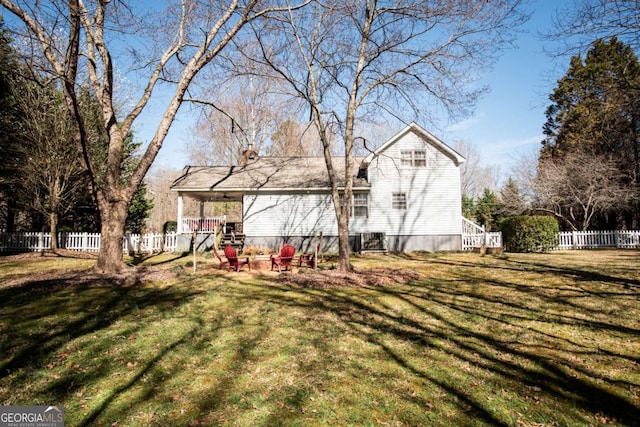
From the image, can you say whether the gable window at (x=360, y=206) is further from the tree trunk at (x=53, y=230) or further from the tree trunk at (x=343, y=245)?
the tree trunk at (x=53, y=230)

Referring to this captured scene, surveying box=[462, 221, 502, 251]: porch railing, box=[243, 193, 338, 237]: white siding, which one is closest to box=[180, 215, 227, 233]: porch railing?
box=[243, 193, 338, 237]: white siding

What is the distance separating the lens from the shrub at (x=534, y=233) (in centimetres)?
1945

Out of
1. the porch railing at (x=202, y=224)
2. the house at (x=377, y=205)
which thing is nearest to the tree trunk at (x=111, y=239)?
the house at (x=377, y=205)

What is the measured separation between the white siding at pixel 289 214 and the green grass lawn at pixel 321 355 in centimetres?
1230

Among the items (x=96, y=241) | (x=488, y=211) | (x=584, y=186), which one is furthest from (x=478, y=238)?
(x=96, y=241)

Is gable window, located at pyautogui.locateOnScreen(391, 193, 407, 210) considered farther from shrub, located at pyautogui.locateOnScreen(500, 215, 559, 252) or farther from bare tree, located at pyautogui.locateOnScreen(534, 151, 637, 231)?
bare tree, located at pyautogui.locateOnScreen(534, 151, 637, 231)

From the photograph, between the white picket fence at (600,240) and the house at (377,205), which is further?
the white picket fence at (600,240)

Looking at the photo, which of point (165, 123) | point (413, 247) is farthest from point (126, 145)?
point (413, 247)

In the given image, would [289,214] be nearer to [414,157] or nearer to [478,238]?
[414,157]

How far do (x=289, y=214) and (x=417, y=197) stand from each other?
26.8ft

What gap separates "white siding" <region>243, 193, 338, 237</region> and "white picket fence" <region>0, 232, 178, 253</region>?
18.0ft

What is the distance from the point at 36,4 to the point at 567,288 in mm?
16182

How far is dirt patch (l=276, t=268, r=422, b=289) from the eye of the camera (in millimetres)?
10078

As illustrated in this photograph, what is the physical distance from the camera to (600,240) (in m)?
24.8
